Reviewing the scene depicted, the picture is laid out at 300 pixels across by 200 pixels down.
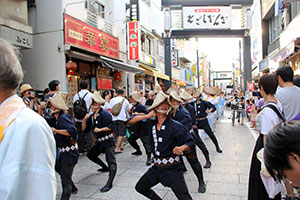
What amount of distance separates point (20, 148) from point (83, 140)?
6.80m

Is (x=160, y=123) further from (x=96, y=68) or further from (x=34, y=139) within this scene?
(x=96, y=68)

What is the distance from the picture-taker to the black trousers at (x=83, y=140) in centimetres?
756

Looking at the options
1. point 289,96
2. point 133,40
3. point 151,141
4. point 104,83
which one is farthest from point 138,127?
point 133,40

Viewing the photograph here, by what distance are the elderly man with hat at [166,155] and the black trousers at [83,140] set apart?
14.4 feet

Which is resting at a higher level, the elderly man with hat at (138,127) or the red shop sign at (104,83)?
the red shop sign at (104,83)

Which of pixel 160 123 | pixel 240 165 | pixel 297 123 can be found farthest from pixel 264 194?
pixel 240 165

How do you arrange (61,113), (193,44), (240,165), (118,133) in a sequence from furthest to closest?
(193,44)
(118,133)
(240,165)
(61,113)

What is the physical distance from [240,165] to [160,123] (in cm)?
378

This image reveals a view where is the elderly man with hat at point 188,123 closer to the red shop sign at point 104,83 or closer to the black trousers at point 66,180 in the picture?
the black trousers at point 66,180

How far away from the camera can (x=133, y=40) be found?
1408 centimetres

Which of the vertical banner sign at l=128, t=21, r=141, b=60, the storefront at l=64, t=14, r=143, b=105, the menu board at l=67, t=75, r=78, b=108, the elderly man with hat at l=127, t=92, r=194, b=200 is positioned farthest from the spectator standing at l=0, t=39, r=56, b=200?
the vertical banner sign at l=128, t=21, r=141, b=60

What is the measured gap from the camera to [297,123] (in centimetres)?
123

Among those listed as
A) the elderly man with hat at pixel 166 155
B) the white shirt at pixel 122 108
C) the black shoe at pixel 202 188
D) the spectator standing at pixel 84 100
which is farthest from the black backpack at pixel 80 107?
the elderly man with hat at pixel 166 155

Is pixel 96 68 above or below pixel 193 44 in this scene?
below
